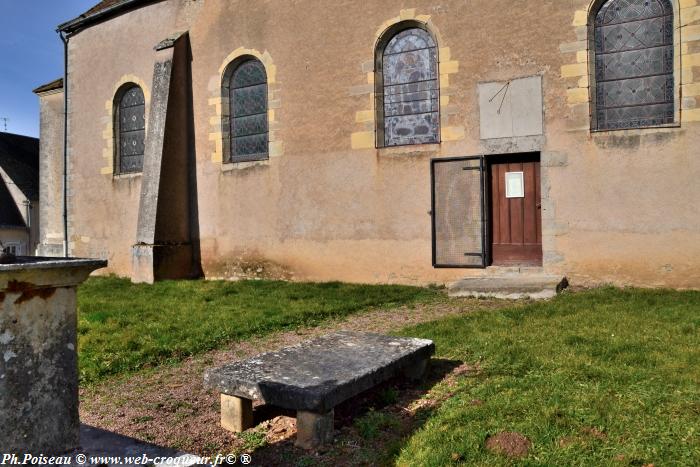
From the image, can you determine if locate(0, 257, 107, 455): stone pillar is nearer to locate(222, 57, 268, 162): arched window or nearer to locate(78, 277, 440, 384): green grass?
locate(78, 277, 440, 384): green grass

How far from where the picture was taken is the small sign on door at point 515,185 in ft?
28.8

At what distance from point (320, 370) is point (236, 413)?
22.8 inches

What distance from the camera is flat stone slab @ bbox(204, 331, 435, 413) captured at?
3287 mm

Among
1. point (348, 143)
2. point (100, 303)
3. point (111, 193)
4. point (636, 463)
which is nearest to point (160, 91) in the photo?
point (111, 193)

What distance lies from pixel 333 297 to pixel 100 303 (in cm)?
328

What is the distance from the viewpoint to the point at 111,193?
1241cm

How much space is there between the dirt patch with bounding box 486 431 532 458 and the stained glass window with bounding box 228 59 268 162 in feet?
27.6

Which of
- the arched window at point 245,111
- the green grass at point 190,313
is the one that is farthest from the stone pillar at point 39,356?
the arched window at point 245,111

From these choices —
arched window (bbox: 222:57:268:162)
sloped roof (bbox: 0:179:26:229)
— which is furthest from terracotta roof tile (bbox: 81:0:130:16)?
sloped roof (bbox: 0:179:26:229)

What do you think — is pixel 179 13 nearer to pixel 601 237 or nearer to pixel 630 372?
pixel 601 237

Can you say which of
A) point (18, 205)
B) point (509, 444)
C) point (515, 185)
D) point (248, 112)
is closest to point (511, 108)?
point (515, 185)

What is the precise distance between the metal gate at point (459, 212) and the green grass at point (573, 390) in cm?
288

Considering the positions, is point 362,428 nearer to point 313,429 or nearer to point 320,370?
point 313,429

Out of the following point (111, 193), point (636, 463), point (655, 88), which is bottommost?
point (636, 463)
